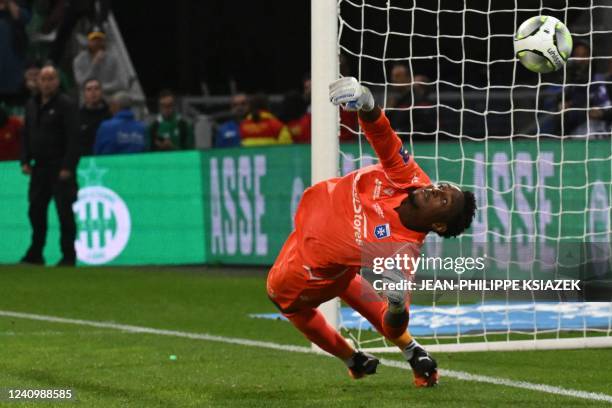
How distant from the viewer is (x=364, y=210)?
26.0 ft

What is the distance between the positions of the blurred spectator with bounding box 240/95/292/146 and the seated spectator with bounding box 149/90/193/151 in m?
1.12

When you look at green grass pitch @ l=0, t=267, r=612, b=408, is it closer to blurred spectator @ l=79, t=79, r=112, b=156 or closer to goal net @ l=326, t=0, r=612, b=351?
goal net @ l=326, t=0, r=612, b=351

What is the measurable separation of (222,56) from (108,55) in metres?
5.53

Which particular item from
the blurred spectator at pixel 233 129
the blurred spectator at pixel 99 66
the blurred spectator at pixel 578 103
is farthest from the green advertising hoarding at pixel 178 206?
the blurred spectator at pixel 99 66

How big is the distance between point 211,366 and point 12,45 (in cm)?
1574

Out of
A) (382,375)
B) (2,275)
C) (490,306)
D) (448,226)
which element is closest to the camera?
(448,226)

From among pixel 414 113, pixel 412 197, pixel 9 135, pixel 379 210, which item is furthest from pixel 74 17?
pixel 412 197

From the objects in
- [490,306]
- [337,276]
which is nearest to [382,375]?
[337,276]

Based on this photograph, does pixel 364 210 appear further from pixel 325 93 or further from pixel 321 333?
pixel 325 93

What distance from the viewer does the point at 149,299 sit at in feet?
45.2

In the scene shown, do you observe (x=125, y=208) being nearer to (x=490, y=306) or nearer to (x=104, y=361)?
(x=490, y=306)

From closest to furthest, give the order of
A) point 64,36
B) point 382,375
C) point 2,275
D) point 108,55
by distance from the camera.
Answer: point 382,375 < point 2,275 < point 108,55 < point 64,36

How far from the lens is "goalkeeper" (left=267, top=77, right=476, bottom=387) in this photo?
768 cm

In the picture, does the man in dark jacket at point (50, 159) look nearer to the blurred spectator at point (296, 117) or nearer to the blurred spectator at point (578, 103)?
the blurred spectator at point (296, 117)
